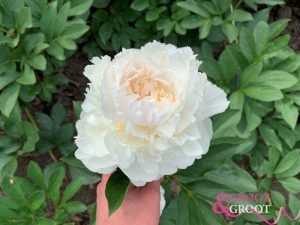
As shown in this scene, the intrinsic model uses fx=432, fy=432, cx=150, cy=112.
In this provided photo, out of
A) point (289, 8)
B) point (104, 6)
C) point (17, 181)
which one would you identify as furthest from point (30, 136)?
point (289, 8)

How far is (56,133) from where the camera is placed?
5.52 ft

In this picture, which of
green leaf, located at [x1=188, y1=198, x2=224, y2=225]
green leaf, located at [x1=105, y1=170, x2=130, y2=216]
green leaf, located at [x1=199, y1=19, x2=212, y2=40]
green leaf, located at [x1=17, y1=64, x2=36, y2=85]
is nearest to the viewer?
green leaf, located at [x1=105, y1=170, x2=130, y2=216]

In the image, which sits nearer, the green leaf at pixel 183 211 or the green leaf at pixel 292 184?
the green leaf at pixel 183 211

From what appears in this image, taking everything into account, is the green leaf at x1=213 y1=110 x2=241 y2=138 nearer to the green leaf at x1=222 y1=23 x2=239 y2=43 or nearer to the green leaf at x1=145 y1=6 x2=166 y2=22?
the green leaf at x1=222 y1=23 x2=239 y2=43

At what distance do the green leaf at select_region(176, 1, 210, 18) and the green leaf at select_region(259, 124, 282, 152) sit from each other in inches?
17.8

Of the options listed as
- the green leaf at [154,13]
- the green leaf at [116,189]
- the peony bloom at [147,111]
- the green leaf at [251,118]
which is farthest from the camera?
the green leaf at [154,13]

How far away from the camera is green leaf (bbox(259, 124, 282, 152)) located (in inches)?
59.8

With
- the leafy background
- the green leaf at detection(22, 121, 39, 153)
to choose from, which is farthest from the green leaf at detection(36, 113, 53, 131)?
the green leaf at detection(22, 121, 39, 153)

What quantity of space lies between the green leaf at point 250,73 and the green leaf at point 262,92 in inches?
0.9

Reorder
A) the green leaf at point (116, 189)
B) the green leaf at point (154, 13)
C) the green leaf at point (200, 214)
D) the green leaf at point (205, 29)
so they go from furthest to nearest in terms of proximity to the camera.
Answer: the green leaf at point (154, 13) → the green leaf at point (205, 29) → the green leaf at point (200, 214) → the green leaf at point (116, 189)

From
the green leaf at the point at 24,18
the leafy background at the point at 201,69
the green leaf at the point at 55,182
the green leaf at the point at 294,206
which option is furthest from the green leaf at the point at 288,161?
the green leaf at the point at 24,18

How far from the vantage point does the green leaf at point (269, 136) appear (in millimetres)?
1518

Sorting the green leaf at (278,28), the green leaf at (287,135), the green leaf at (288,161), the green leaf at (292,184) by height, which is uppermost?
the green leaf at (278,28)

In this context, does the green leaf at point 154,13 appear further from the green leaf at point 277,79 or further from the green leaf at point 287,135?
the green leaf at point 287,135
